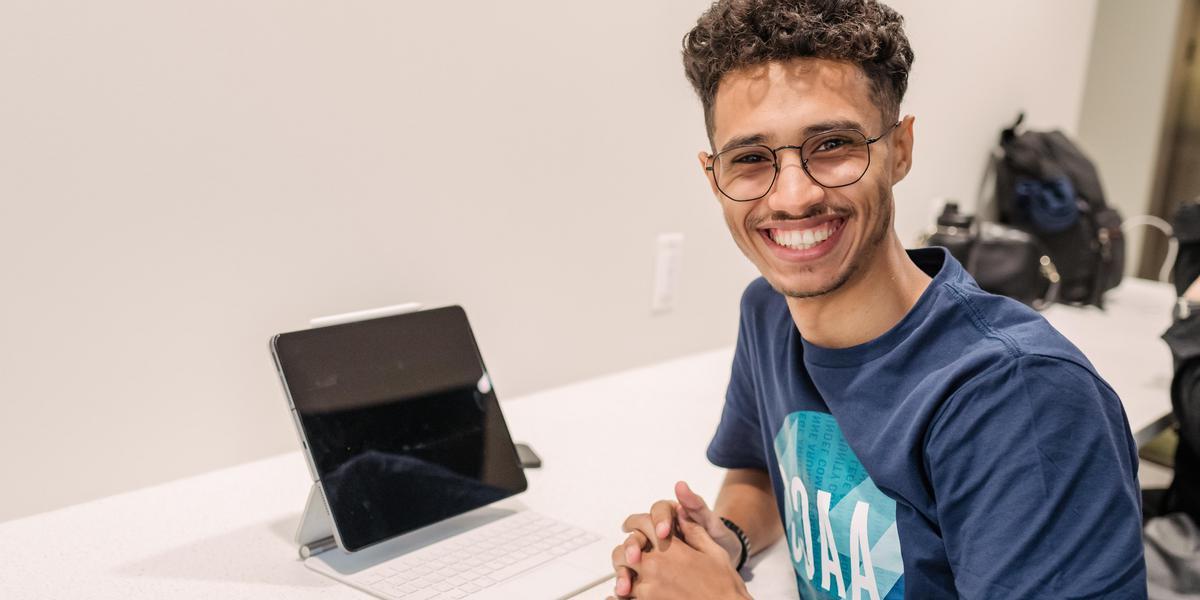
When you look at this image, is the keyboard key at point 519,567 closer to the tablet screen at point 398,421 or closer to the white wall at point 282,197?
the tablet screen at point 398,421

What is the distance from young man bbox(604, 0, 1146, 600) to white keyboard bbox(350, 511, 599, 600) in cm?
10

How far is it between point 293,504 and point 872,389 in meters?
0.69

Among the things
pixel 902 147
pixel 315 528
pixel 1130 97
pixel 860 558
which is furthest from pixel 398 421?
pixel 1130 97

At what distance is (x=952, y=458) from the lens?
0.79 metres

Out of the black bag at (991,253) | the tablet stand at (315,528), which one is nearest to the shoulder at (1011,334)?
the tablet stand at (315,528)

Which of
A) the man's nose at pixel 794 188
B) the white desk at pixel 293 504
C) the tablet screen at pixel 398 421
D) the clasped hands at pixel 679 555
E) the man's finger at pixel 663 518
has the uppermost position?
the man's nose at pixel 794 188

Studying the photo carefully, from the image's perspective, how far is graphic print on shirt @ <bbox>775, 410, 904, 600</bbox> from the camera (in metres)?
0.87

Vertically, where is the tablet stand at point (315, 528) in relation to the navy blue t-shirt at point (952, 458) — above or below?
below

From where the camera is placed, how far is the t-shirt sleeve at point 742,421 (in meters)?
1.13

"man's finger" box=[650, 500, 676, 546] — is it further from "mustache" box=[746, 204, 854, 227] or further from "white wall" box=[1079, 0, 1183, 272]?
"white wall" box=[1079, 0, 1183, 272]

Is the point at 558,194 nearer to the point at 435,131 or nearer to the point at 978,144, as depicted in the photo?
the point at 435,131

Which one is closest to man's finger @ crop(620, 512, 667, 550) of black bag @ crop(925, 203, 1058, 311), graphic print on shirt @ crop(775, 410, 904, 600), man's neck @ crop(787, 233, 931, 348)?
graphic print on shirt @ crop(775, 410, 904, 600)

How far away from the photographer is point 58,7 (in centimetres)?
100

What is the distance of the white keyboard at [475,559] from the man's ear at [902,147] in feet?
1.68
